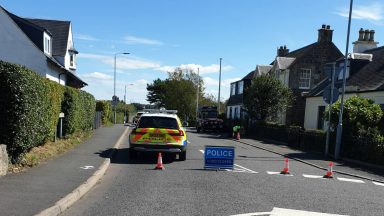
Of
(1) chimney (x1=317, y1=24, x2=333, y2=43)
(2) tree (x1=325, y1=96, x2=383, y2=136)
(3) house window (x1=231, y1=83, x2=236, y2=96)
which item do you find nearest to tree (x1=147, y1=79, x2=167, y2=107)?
(3) house window (x1=231, y1=83, x2=236, y2=96)

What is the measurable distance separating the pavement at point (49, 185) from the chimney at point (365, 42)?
29.4 m

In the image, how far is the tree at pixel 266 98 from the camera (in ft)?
112

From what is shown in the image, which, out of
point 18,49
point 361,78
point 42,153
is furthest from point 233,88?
point 42,153

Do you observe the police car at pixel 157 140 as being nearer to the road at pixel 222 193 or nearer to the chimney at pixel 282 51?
the road at pixel 222 193

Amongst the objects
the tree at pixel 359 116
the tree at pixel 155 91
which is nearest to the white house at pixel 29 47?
the tree at pixel 359 116

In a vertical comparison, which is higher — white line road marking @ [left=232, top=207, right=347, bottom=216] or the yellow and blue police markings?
the yellow and blue police markings

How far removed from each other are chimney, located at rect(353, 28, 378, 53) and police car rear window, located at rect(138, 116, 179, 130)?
26.3 metres

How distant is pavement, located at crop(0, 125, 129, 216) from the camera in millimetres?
7129

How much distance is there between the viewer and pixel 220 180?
38.3ft

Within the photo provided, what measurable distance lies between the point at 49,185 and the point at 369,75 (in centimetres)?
2496

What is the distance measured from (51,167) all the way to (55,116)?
4879 millimetres

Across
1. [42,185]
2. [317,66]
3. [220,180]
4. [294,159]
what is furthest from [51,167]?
[317,66]

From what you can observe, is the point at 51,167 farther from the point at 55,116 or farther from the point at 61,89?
the point at 61,89

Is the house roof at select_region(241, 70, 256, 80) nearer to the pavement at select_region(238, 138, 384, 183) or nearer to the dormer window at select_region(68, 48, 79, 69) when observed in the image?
the dormer window at select_region(68, 48, 79, 69)
